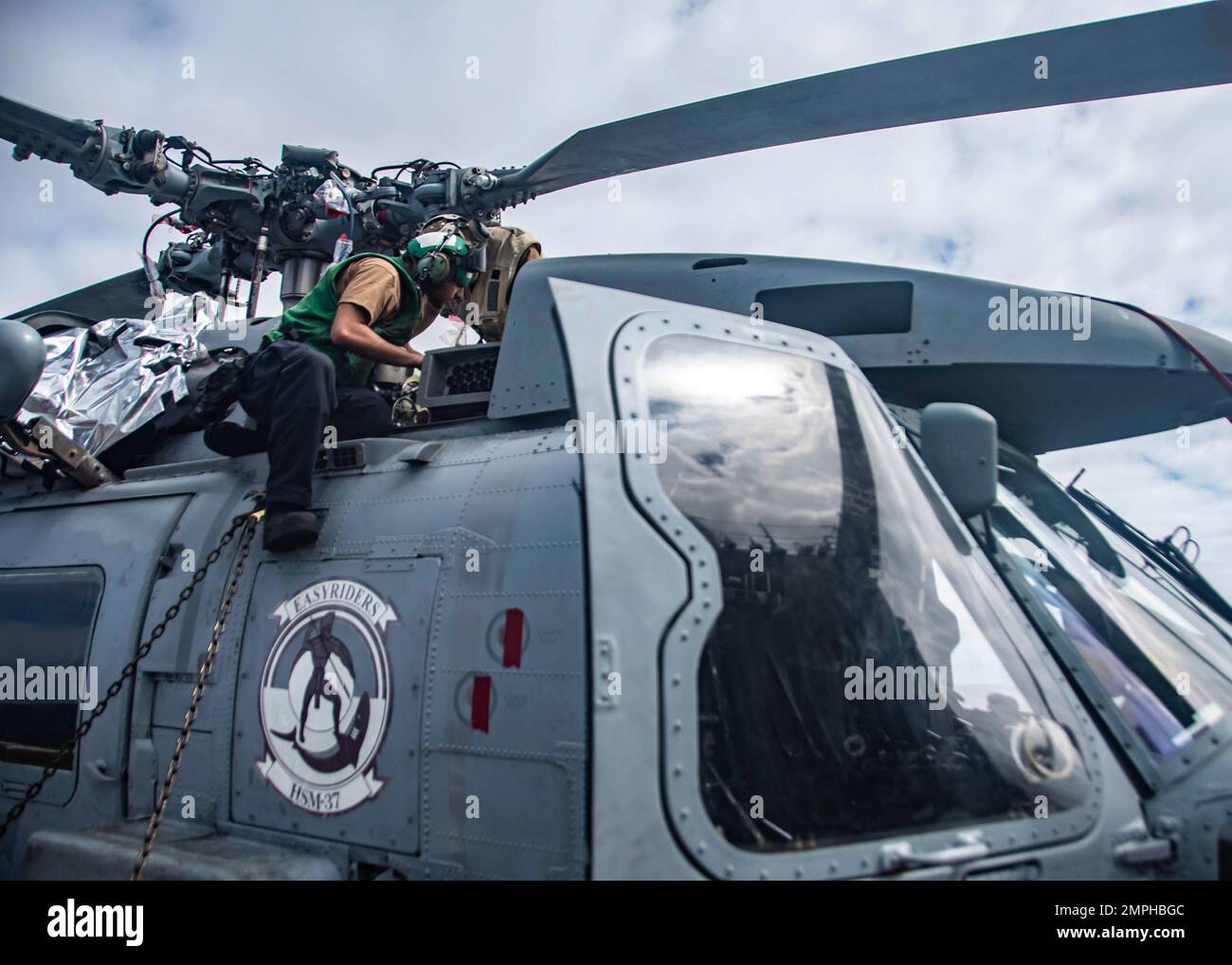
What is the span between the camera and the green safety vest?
3850 mm

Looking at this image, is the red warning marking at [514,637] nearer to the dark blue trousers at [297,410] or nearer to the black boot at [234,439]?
the dark blue trousers at [297,410]

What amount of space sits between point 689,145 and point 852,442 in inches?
90.0

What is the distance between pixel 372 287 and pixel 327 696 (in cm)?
163

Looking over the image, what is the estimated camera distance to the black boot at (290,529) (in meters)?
3.14

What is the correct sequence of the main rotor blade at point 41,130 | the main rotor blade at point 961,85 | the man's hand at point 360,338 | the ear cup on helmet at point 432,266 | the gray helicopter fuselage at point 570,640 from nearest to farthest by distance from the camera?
1. the gray helicopter fuselage at point 570,640
2. the main rotor blade at point 961,85
3. the man's hand at point 360,338
4. the ear cup on helmet at point 432,266
5. the main rotor blade at point 41,130

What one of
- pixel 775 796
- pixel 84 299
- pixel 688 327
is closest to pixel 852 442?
pixel 688 327

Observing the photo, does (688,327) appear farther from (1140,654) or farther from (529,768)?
(1140,654)

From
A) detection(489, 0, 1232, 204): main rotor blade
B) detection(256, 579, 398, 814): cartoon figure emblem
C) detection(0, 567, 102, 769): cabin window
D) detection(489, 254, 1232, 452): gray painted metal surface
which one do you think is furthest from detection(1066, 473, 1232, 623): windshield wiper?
detection(0, 567, 102, 769): cabin window

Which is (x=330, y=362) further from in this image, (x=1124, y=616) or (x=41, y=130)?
(x=41, y=130)

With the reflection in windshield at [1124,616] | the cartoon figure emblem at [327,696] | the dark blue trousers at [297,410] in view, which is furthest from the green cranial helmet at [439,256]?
the reflection in windshield at [1124,616]

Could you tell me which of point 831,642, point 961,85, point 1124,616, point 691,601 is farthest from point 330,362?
point 1124,616

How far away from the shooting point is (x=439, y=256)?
4.01m

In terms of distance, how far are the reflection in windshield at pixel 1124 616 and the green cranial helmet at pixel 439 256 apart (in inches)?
95.7

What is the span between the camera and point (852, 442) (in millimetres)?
2561
